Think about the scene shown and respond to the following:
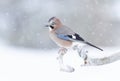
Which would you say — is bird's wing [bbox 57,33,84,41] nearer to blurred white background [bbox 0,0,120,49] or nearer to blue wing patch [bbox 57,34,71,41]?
blue wing patch [bbox 57,34,71,41]

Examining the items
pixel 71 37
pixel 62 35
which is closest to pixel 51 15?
pixel 62 35

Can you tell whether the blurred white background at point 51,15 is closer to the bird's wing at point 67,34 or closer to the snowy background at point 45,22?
the snowy background at point 45,22

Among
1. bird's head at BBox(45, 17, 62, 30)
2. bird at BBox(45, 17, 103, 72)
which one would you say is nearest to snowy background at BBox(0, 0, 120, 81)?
bird at BBox(45, 17, 103, 72)

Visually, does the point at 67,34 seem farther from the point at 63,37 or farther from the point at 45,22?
the point at 45,22

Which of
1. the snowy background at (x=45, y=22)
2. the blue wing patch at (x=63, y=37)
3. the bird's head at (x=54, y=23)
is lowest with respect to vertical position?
the snowy background at (x=45, y=22)

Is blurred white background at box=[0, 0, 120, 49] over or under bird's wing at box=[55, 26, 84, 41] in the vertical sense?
under

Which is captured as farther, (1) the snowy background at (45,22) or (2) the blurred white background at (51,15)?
(2) the blurred white background at (51,15)

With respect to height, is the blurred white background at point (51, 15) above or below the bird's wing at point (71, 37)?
below

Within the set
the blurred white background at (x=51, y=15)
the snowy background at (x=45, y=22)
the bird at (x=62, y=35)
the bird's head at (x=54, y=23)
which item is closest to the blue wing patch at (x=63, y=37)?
the bird at (x=62, y=35)

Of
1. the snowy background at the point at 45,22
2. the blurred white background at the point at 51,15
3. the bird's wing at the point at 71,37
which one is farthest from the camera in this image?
the blurred white background at the point at 51,15

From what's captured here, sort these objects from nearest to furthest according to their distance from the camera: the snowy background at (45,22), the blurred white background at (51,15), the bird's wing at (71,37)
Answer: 1. the bird's wing at (71,37)
2. the snowy background at (45,22)
3. the blurred white background at (51,15)

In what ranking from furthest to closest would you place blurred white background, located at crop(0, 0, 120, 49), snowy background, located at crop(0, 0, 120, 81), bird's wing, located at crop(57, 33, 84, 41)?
1. blurred white background, located at crop(0, 0, 120, 49)
2. snowy background, located at crop(0, 0, 120, 81)
3. bird's wing, located at crop(57, 33, 84, 41)

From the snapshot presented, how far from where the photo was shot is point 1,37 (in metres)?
9.18

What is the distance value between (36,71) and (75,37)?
966mm
